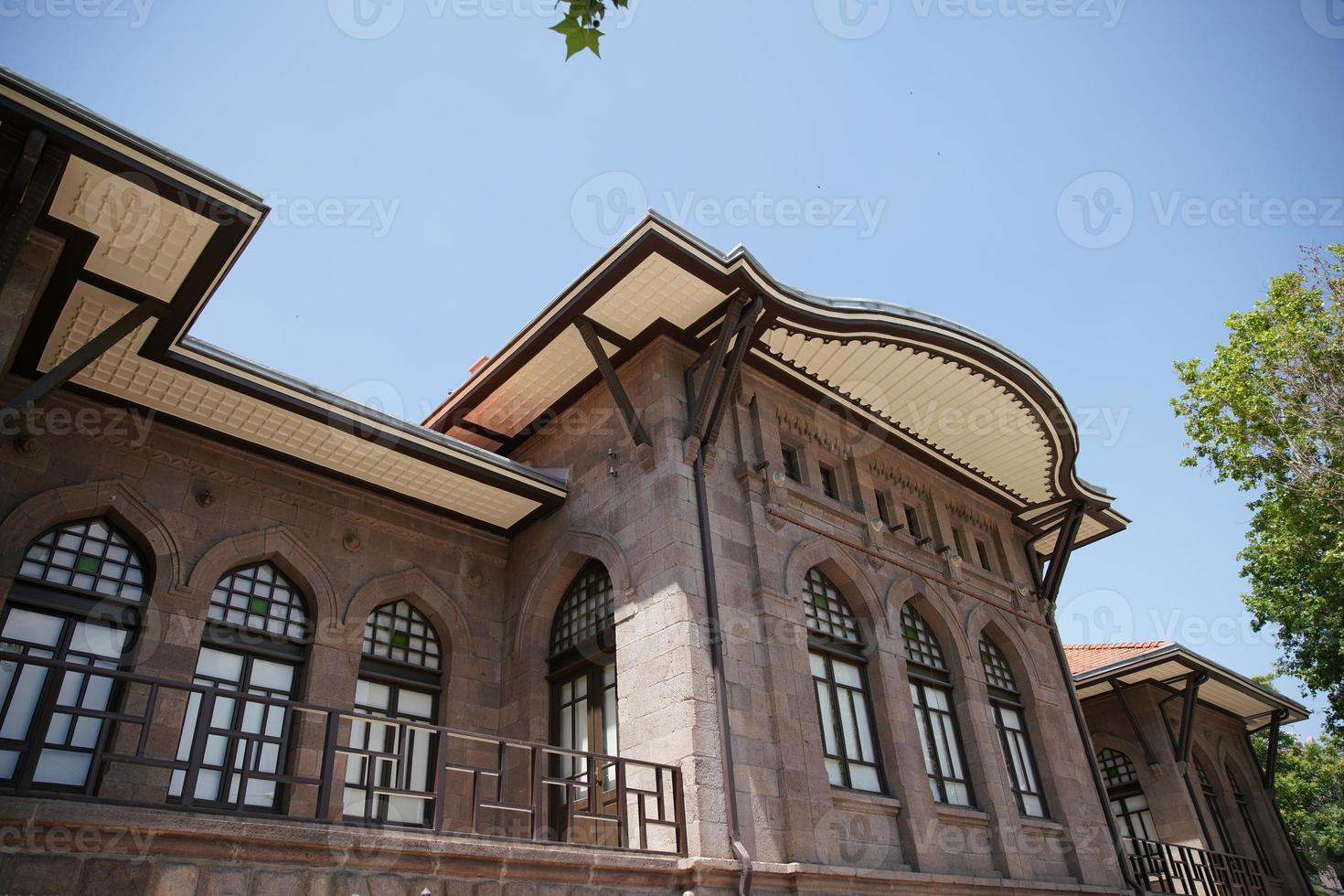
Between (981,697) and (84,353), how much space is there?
37.0 feet

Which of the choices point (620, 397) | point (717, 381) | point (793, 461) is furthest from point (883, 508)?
point (620, 397)

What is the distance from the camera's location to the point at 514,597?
465 inches

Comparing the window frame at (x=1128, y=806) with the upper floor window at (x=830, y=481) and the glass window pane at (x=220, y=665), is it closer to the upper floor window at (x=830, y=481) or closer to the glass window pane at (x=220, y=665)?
the upper floor window at (x=830, y=481)

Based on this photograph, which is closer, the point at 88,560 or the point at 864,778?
the point at 88,560

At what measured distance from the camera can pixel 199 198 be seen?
288 inches

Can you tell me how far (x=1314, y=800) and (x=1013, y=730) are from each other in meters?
28.3

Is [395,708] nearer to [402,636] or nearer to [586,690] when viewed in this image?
[402,636]

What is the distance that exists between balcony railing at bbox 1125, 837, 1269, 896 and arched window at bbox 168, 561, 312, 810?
1184 centimetres

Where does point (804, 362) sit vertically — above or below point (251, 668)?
above

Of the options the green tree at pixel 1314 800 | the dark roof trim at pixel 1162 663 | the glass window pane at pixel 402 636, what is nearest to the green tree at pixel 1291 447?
the dark roof trim at pixel 1162 663

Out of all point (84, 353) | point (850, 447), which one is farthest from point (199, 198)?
point (850, 447)

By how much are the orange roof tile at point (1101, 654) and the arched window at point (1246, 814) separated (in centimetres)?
421
